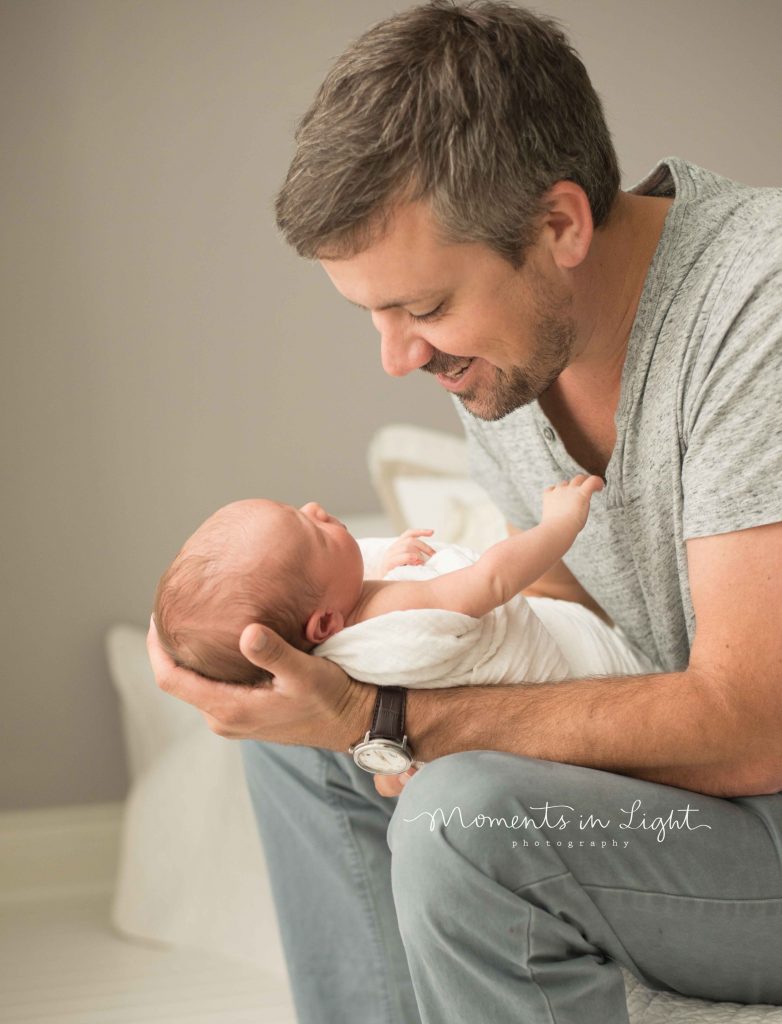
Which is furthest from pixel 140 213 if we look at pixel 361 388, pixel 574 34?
pixel 574 34

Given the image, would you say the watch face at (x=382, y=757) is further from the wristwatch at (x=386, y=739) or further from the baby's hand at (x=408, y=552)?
the baby's hand at (x=408, y=552)

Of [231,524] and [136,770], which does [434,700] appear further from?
[136,770]

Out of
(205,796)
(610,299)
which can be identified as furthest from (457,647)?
(205,796)

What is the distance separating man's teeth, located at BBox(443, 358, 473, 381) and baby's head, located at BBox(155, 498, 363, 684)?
0.23m

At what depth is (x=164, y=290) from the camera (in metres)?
2.54

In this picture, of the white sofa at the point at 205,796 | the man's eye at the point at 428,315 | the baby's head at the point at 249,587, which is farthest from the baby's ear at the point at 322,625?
the white sofa at the point at 205,796

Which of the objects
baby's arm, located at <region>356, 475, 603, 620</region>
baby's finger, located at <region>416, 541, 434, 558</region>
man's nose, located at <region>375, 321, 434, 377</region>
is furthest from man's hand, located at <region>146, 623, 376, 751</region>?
man's nose, located at <region>375, 321, 434, 377</region>

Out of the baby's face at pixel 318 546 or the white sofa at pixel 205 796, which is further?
the white sofa at pixel 205 796

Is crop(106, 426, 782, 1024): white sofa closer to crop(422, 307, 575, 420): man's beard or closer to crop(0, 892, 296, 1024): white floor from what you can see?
crop(0, 892, 296, 1024): white floor

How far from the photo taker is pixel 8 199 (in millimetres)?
2461

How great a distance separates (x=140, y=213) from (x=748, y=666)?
1.78m

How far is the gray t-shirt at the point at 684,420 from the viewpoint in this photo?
1.20m

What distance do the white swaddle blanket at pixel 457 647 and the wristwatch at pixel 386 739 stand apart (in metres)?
0.02

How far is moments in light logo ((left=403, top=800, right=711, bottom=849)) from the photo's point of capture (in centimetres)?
113
